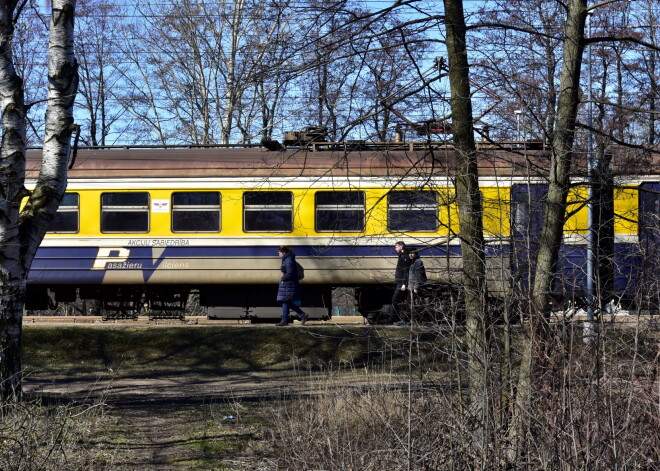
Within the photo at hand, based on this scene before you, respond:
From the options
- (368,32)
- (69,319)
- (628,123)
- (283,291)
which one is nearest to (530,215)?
(368,32)

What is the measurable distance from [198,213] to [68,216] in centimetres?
233

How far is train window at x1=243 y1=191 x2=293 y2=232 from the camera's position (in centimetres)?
1522

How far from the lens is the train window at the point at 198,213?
50.3 feet

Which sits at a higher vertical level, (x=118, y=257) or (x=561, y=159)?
(x=561, y=159)

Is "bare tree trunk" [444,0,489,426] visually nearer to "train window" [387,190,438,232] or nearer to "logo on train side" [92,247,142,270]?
"train window" [387,190,438,232]

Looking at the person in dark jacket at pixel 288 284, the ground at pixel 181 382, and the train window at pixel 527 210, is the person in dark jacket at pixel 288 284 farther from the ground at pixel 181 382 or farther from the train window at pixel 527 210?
the train window at pixel 527 210

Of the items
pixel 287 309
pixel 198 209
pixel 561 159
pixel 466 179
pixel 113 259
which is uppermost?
pixel 561 159

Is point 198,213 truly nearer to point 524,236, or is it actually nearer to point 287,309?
point 287,309

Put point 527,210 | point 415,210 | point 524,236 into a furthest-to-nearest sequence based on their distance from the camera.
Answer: point 415,210
point 527,210
point 524,236

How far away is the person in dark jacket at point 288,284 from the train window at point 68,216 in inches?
151

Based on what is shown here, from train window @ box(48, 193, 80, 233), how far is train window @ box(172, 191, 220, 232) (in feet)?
5.70

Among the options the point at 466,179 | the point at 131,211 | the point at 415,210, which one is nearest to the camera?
the point at 466,179

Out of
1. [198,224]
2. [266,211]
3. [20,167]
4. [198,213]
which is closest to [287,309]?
[266,211]

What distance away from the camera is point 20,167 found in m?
8.30
